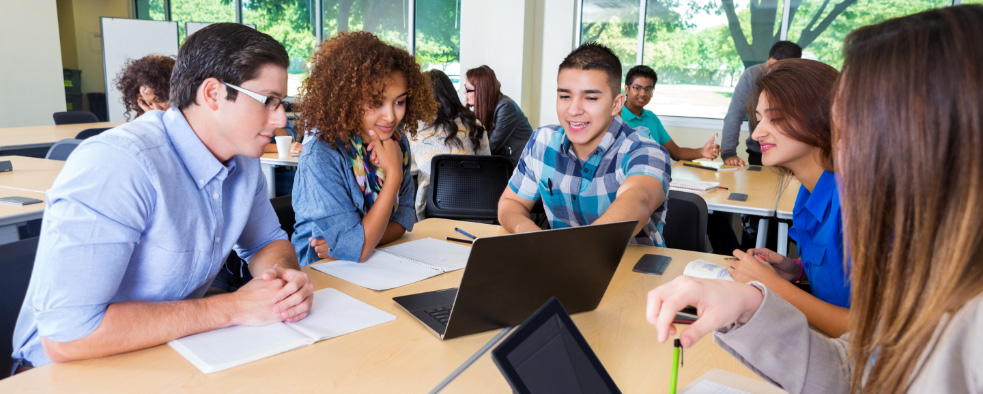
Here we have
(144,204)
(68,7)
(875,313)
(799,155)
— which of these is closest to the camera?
(875,313)

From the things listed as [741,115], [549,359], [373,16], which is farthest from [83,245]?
[373,16]

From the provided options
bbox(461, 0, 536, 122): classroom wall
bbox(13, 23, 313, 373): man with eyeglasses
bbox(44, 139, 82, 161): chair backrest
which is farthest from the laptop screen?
bbox(461, 0, 536, 122): classroom wall

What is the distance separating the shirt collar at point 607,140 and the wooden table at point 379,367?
0.88 meters

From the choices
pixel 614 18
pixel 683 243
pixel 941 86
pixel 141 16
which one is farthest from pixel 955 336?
pixel 141 16

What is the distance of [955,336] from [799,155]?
1.21 meters

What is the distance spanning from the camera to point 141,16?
9.84 meters

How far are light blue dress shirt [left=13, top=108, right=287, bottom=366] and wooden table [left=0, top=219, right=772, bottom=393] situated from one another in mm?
94

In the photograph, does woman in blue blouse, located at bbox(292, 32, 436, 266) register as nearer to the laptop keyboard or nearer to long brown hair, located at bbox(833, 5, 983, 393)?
the laptop keyboard

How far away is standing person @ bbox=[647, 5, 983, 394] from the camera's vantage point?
2.06 feet

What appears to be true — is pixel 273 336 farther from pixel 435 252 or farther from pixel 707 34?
pixel 707 34

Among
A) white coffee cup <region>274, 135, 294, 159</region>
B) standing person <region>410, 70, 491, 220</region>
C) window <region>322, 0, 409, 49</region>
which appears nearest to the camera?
standing person <region>410, 70, 491, 220</region>

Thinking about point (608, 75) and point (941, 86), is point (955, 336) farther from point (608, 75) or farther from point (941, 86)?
point (608, 75)

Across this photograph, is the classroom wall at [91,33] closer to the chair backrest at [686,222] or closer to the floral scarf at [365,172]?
the floral scarf at [365,172]

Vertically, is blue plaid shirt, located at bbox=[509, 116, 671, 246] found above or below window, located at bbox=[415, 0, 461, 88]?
below
